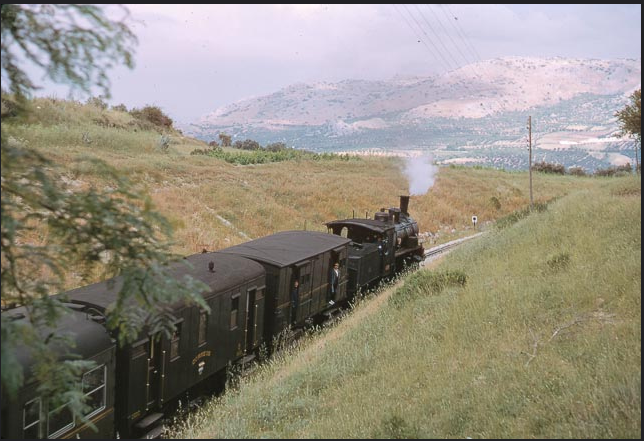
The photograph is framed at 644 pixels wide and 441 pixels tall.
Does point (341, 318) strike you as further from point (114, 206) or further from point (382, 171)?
point (382, 171)

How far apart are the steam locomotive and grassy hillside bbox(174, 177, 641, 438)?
2.59ft

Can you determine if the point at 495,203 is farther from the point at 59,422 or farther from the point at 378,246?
the point at 59,422

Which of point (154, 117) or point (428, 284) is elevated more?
point (154, 117)

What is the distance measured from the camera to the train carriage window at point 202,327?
35.1 ft

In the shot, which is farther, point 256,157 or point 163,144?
point 256,157

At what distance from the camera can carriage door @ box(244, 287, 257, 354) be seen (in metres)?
12.5

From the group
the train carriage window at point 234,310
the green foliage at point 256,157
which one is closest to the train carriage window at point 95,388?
the train carriage window at point 234,310

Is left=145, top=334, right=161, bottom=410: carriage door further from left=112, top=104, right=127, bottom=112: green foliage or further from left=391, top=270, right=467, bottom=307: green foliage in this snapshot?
left=112, top=104, right=127, bottom=112: green foliage

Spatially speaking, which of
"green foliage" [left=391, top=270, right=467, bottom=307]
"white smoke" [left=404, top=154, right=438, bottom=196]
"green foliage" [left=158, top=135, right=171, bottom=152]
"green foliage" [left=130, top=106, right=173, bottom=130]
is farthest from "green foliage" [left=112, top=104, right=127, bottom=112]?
"green foliage" [left=391, top=270, right=467, bottom=307]

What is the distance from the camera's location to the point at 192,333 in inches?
412

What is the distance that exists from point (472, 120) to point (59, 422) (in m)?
158

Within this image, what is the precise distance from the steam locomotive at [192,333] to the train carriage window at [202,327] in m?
0.02

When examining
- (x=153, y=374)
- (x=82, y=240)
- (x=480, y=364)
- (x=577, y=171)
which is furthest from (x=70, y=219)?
(x=577, y=171)

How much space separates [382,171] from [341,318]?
144 feet
